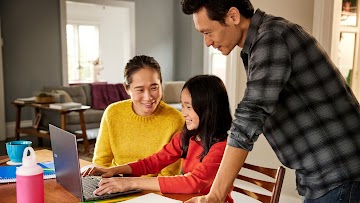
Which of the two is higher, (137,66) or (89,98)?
(137,66)

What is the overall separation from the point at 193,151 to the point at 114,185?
389mm

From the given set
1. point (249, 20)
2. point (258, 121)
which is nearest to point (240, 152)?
point (258, 121)

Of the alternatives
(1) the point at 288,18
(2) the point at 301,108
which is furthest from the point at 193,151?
(1) the point at 288,18

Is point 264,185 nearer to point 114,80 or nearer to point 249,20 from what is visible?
point 249,20

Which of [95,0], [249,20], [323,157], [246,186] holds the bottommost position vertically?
[246,186]

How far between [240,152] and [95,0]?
6525 millimetres

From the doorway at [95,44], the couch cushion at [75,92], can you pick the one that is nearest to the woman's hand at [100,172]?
the couch cushion at [75,92]

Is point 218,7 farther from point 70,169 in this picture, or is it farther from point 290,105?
point 70,169

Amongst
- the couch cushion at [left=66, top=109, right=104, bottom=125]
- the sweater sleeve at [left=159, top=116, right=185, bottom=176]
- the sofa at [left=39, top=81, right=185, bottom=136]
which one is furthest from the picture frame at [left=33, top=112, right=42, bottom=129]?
the sweater sleeve at [left=159, top=116, right=185, bottom=176]

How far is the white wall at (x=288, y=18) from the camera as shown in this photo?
2.65 m

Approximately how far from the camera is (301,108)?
1123 mm

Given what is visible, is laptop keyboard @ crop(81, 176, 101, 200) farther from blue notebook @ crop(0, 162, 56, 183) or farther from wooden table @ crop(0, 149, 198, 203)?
blue notebook @ crop(0, 162, 56, 183)

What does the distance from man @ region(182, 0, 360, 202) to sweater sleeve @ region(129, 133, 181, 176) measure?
57 cm

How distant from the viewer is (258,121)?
102cm
